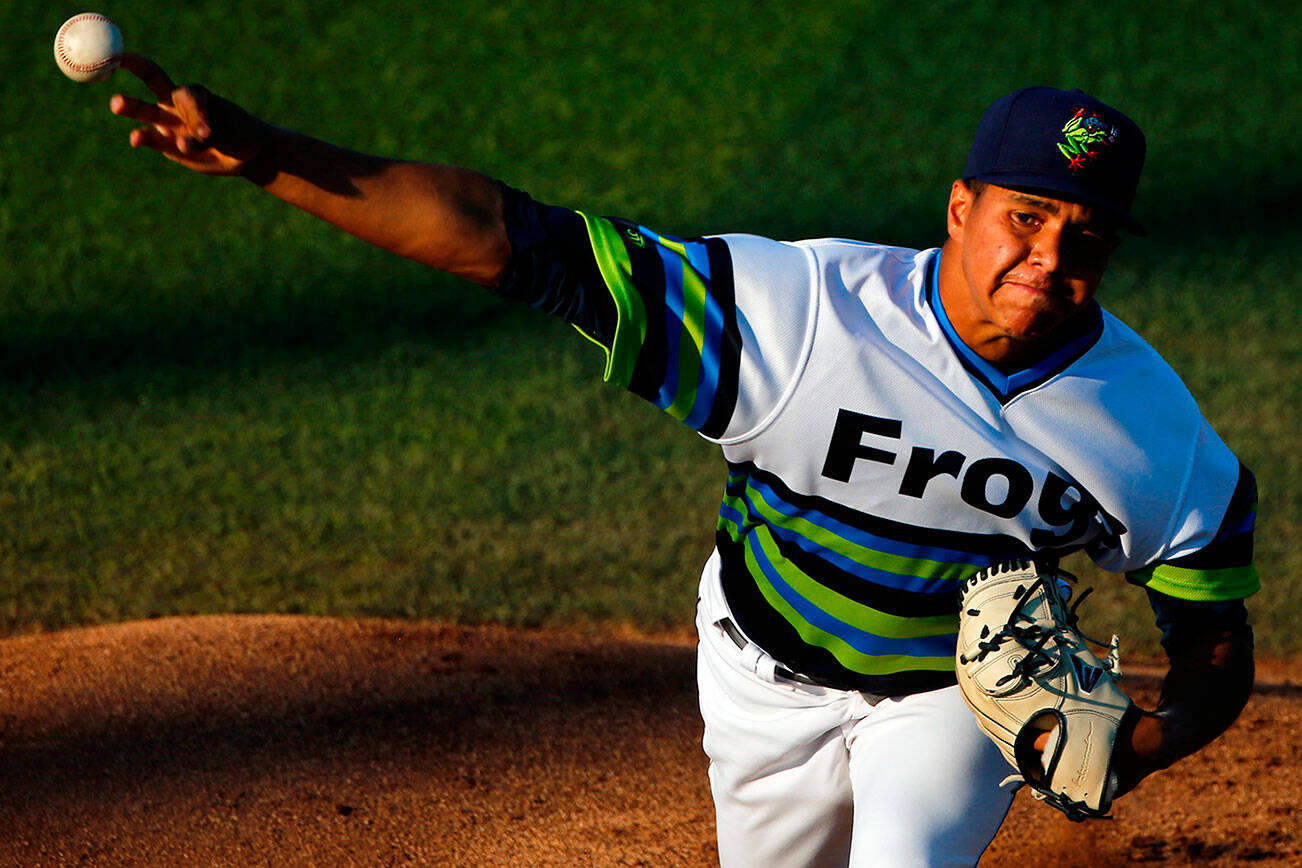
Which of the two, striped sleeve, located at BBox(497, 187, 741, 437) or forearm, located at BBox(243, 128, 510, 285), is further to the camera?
striped sleeve, located at BBox(497, 187, 741, 437)

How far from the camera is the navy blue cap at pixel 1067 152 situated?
87.6 inches

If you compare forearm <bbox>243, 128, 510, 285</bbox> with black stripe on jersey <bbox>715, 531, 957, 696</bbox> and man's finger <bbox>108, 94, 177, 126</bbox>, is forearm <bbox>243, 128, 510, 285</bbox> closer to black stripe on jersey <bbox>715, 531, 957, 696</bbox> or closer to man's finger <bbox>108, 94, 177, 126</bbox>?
man's finger <bbox>108, 94, 177, 126</bbox>

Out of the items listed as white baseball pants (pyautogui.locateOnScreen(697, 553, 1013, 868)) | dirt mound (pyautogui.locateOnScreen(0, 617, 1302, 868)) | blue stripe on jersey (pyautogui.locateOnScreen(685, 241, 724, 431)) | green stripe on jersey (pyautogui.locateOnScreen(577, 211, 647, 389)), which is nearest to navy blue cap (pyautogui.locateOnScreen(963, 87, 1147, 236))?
blue stripe on jersey (pyautogui.locateOnScreen(685, 241, 724, 431))

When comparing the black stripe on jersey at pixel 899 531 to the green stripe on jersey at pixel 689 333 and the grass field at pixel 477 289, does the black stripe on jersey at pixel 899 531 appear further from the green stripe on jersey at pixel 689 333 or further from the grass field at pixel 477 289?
the grass field at pixel 477 289

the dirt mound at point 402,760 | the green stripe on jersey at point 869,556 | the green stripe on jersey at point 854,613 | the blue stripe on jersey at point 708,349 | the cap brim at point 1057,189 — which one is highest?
the cap brim at point 1057,189

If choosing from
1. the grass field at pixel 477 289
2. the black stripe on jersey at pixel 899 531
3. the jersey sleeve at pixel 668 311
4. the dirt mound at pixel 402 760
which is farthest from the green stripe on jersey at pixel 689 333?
the grass field at pixel 477 289

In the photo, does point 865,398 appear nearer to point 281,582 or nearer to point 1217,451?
point 1217,451

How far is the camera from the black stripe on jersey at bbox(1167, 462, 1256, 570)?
2.46 m

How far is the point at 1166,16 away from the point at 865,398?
29.3 feet

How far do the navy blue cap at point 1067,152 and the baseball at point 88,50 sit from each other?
4.28ft

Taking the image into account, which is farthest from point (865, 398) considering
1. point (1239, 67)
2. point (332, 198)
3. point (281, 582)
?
point (1239, 67)

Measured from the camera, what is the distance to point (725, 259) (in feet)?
7.62

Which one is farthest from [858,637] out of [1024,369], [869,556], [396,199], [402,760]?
[402,760]

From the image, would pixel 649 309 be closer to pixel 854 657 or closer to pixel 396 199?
pixel 396 199
